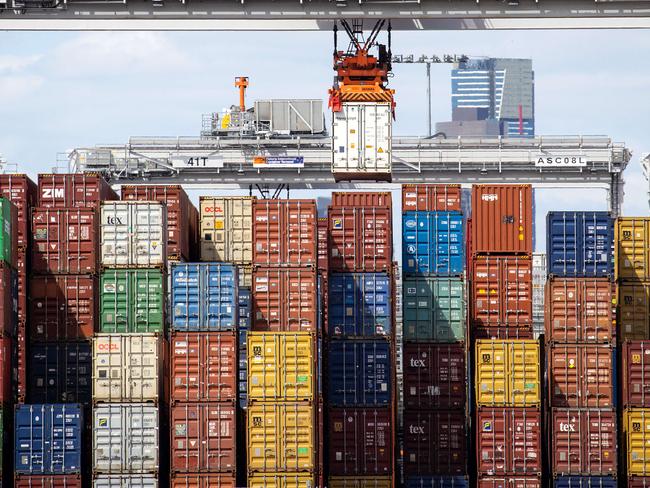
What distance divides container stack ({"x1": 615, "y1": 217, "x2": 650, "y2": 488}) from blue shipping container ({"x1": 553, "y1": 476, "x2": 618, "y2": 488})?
64.7 inches

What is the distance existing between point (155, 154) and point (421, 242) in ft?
90.4

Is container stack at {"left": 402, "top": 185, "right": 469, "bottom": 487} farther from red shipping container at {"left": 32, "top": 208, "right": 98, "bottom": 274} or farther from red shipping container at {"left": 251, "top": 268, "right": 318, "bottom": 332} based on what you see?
red shipping container at {"left": 32, "top": 208, "right": 98, "bottom": 274}

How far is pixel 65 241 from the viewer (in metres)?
68.6

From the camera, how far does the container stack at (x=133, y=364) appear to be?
6575 centimetres

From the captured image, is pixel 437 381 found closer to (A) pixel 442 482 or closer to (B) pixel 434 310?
(B) pixel 434 310

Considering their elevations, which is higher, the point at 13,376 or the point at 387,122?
the point at 387,122

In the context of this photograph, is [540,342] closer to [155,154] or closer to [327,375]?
[327,375]

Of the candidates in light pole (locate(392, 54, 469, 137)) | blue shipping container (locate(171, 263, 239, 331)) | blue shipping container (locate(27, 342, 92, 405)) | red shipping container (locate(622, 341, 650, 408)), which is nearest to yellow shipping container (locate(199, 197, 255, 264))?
blue shipping container (locate(171, 263, 239, 331))

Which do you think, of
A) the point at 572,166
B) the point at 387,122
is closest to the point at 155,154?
the point at 572,166

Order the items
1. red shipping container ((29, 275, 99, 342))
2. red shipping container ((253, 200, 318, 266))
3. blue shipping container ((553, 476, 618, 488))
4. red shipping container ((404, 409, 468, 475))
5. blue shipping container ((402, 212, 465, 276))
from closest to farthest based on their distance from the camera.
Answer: red shipping container ((29, 275, 99, 342)) < red shipping container ((253, 200, 318, 266)) < blue shipping container ((553, 476, 618, 488)) < red shipping container ((404, 409, 468, 475)) < blue shipping container ((402, 212, 465, 276))

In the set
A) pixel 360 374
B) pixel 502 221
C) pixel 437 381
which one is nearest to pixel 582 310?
pixel 502 221

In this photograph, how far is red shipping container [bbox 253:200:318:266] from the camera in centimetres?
6881

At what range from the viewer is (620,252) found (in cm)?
7312

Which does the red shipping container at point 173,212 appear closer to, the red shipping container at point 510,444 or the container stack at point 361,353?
the container stack at point 361,353
